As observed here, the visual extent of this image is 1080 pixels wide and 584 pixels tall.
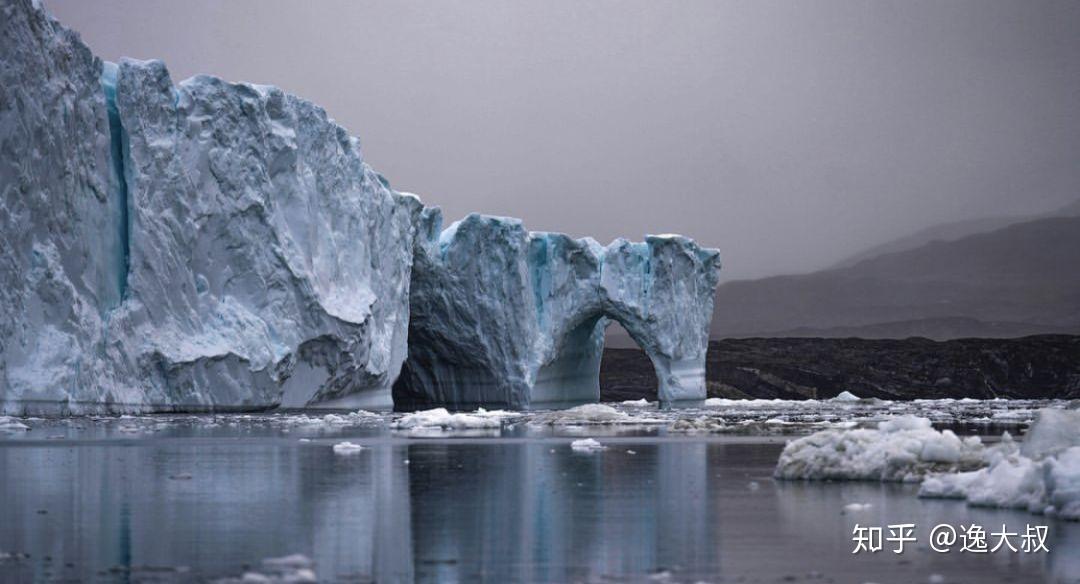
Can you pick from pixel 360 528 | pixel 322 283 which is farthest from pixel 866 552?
pixel 322 283

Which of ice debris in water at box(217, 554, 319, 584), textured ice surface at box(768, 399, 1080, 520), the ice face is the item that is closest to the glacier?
the ice face

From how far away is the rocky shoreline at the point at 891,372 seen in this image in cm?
4794

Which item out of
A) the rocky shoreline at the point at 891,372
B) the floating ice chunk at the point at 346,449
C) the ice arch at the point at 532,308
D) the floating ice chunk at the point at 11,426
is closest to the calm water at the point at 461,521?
the floating ice chunk at the point at 346,449

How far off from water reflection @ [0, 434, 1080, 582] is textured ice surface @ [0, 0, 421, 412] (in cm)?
803

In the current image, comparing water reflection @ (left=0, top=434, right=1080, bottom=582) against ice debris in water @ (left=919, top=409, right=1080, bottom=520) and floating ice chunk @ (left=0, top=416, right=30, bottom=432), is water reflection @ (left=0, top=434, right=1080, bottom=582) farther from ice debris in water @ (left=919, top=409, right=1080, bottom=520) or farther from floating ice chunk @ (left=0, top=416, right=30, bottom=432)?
floating ice chunk @ (left=0, top=416, right=30, bottom=432)

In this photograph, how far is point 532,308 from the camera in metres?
30.7

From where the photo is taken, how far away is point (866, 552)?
490 cm

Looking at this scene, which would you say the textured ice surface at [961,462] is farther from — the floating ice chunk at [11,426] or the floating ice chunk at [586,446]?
the floating ice chunk at [11,426]

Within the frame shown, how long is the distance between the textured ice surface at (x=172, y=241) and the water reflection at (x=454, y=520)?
26.3ft

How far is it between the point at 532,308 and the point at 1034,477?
80.3ft

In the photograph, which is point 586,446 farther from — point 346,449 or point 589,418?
point 589,418

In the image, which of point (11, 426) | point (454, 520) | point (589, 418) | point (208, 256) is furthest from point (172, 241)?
point (454, 520)

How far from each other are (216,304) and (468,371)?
1143cm

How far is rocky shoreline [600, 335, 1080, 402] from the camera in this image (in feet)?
157
